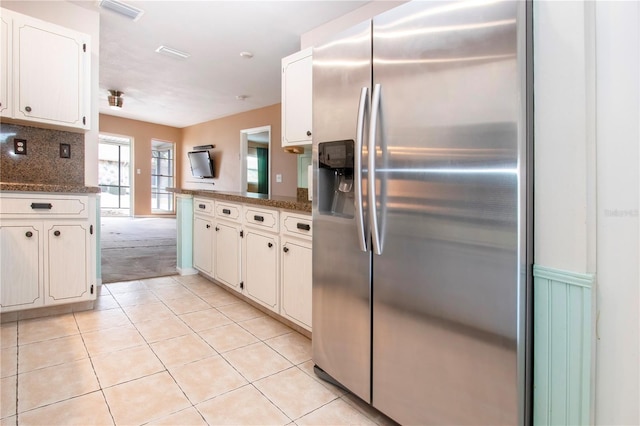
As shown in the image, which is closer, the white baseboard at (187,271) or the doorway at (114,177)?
the white baseboard at (187,271)

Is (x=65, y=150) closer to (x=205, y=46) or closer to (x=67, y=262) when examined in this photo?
(x=67, y=262)

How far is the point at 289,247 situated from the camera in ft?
7.61

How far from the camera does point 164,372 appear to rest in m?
1.82

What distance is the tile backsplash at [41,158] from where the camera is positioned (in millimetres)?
2697

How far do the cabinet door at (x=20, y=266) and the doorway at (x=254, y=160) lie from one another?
5121 millimetres

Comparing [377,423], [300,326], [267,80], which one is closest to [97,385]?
[300,326]

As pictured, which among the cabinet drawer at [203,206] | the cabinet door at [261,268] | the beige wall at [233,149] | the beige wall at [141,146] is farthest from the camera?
the beige wall at [141,146]

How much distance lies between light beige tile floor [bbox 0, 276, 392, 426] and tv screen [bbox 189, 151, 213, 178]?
234 inches

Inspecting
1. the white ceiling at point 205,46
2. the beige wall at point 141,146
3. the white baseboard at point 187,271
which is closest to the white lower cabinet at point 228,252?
the white baseboard at point 187,271

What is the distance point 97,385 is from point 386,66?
2019mm

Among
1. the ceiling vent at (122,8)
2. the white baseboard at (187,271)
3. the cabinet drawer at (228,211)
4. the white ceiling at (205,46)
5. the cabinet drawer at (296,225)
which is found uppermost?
the white ceiling at (205,46)

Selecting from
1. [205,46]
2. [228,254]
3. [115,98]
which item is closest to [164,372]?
[228,254]

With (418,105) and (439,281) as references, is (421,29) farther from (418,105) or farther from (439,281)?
(439,281)

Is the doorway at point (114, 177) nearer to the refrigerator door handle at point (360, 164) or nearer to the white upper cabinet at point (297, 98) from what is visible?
the white upper cabinet at point (297, 98)
